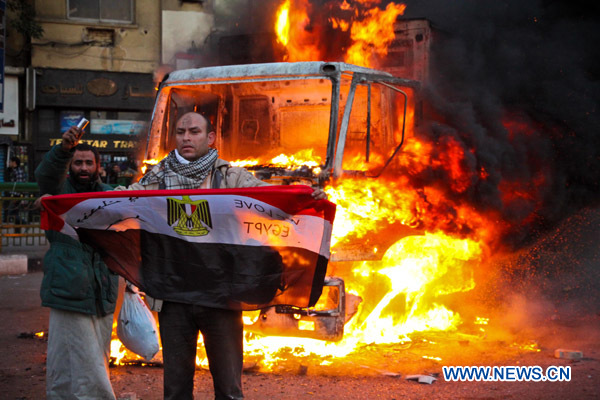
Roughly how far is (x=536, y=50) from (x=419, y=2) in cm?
176

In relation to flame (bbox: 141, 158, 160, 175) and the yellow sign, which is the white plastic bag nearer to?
flame (bbox: 141, 158, 160, 175)

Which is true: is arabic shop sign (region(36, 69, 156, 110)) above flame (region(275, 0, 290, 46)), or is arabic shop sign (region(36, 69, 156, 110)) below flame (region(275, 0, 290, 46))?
above

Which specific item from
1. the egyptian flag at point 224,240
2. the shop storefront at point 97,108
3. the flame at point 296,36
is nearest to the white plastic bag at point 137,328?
the egyptian flag at point 224,240

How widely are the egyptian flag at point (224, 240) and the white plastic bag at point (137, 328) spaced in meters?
0.84

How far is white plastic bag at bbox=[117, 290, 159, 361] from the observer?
4184mm

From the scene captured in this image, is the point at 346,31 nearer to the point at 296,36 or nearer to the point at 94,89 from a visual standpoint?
the point at 296,36

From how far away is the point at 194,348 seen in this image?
3.24 meters

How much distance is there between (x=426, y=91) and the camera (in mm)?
6422

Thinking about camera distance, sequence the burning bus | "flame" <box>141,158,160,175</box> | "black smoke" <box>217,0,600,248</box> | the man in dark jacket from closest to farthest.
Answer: the man in dark jacket, the burning bus, "flame" <box>141,158,160,175</box>, "black smoke" <box>217,0,600,248</box>

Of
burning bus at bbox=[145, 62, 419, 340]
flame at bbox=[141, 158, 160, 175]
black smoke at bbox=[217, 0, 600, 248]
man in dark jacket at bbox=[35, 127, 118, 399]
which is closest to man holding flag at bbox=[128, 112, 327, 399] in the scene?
man in dark jacket at bbox=[35, 127, 118, 399]

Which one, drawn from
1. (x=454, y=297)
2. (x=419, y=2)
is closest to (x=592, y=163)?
(x=454, y=297)

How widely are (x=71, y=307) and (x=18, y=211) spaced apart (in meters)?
8.69

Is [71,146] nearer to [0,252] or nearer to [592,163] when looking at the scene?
[592,163]

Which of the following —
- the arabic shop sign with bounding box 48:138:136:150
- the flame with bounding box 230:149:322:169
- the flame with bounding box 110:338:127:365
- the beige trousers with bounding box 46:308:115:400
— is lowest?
the flame with bounding box 110:338:127:365
